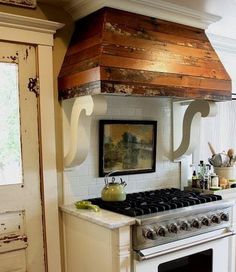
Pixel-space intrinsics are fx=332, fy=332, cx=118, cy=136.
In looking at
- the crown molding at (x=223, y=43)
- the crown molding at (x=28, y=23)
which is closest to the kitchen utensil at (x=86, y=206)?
the crown molding at (x=28, y=23)

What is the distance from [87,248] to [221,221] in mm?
967

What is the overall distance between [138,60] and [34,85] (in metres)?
0.71

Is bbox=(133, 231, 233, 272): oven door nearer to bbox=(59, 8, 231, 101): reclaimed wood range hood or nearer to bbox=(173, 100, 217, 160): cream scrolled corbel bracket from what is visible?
bbox=(173, 100, 217, 160): cream scrolled corbel bracket

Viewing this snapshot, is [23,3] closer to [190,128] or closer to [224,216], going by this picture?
[190,128]

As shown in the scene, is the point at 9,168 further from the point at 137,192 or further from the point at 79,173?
the point at 137,192

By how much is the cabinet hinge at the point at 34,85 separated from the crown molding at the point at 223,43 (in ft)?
5.74

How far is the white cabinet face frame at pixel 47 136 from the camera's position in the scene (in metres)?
2.21

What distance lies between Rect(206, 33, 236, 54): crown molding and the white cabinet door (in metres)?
1.77

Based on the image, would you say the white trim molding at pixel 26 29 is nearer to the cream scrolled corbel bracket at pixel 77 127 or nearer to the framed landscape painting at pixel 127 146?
the cream scrolled corbel bracket at pixel 77 127

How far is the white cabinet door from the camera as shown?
211cm

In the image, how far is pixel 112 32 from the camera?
2.03 m

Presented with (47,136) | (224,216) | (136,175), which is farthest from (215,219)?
(47,136)

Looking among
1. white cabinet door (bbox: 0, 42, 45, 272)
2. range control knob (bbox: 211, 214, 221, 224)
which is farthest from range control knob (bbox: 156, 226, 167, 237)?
white cabinet door (bbox: 0, 42, 45, 272)

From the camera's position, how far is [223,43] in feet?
10.7
